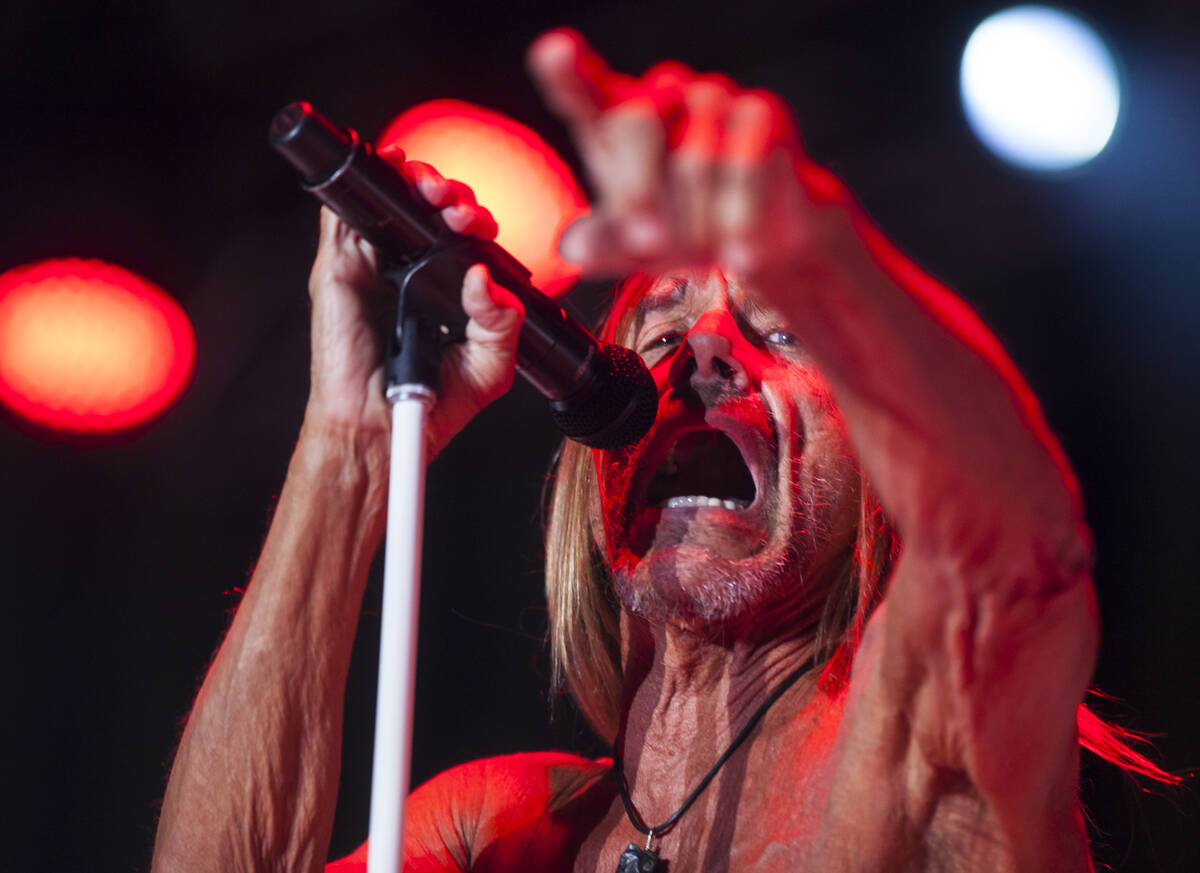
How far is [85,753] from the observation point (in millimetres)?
2564

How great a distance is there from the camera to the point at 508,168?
2838mm

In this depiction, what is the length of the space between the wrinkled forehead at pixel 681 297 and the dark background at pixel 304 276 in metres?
0.52

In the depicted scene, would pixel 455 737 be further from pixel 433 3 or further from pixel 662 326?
pixel 433 3

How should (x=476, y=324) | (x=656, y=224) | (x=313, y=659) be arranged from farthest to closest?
(x=313, y=659) < (x=476, y=324) < (x=656, y=224)

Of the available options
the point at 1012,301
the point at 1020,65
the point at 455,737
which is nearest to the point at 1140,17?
the point at 1020,65

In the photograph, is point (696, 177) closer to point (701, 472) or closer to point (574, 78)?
point (574, 78)

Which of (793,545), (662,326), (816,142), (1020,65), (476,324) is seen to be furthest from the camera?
(816,142)

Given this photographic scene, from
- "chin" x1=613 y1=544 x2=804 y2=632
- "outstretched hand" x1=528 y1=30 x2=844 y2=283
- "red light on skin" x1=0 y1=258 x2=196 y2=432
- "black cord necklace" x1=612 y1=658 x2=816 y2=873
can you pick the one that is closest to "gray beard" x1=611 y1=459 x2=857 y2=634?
"chin" x1=613 y1=544 x2=804 y2=632

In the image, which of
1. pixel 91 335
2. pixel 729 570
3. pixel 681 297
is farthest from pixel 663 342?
pixel 91 335

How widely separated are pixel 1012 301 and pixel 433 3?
5.16 ft

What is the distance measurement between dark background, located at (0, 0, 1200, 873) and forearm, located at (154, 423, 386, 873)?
115cm

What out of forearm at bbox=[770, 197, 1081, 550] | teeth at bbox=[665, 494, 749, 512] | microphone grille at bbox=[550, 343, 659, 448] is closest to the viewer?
forearm at bbox=[770, 197, 1081, 550]

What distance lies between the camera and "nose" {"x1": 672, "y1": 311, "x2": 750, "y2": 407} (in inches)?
73.2

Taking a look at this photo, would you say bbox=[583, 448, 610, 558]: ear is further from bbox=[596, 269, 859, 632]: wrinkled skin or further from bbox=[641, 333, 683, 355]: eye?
bbox=[641, 333, 683, 355]: eye
